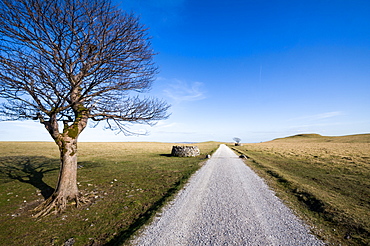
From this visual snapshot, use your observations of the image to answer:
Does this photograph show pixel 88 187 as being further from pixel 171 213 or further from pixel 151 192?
pixel 171 213

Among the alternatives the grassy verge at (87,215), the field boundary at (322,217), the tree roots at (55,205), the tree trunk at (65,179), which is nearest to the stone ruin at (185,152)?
the grassy verge at (87,215)

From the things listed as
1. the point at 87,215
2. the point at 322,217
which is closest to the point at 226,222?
the point at 322,217

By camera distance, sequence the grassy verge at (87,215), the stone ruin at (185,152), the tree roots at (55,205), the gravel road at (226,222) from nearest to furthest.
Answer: the gravel road at (226,222) → the grassy verge at (87,215) → the tree roots at (55,205) → the stone ruin at (185,152)

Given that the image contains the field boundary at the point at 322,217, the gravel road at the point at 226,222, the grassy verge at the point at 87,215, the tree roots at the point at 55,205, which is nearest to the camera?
the gravel road at the point at 226,222

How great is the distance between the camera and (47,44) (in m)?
6.74

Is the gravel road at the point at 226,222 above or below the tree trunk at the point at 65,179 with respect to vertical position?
below

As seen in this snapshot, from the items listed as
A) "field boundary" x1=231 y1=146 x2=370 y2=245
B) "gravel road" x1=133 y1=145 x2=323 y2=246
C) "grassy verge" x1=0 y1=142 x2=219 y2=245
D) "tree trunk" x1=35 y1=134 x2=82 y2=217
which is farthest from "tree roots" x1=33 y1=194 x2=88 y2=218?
"field boundary" x1=231 y1=146 x2=370 y2=245

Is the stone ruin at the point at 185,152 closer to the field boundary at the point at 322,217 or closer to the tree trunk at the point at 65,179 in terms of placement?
the field boundary at the point at 322,217

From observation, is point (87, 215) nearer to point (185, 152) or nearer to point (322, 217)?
point (322, 217)

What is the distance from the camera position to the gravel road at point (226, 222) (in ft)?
15.9

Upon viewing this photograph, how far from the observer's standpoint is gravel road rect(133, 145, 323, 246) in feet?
15.9

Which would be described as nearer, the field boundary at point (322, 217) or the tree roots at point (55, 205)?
the field boundary at point (322, 217)

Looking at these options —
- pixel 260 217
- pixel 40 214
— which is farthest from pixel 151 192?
pixel 260 217

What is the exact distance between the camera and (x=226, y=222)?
19.3ft
